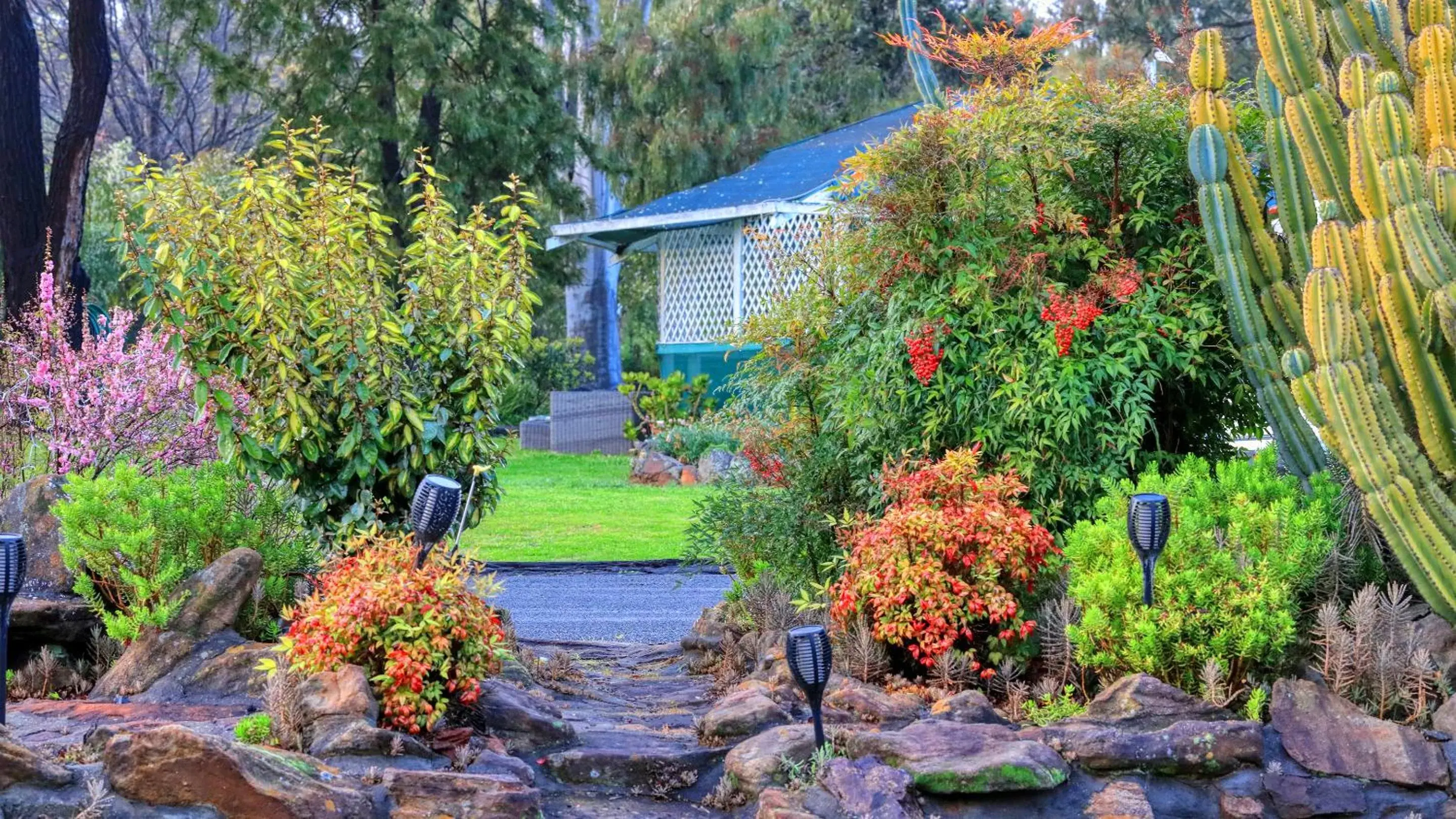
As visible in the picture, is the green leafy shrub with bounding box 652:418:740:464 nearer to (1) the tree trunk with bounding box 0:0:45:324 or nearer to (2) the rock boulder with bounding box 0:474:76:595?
(1) the tree trunk with bounding box 0:0:45:324

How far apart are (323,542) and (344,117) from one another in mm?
14461

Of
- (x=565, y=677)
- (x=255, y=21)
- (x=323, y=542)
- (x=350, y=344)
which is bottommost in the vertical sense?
(x=565, y=677)

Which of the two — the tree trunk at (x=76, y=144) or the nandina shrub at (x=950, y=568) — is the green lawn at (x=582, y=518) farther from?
the tree trunk at (x=76, y=144)

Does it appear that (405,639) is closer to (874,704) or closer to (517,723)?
(517,723)

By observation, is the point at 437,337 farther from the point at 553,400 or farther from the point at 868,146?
the point at 553,400

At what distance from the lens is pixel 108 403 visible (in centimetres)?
884

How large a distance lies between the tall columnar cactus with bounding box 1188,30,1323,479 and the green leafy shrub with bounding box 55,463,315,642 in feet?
15.1

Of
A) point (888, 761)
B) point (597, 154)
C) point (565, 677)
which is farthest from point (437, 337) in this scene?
point (597, 154)

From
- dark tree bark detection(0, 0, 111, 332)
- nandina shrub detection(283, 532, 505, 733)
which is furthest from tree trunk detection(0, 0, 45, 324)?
nandina shrub detection(283, 532, 505, 733)

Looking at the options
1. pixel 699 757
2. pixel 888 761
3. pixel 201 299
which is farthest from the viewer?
pixel 201 299

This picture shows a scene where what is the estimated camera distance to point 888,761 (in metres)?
4.90

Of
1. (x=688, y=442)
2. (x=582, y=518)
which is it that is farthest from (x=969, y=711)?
(x=688, y=442)

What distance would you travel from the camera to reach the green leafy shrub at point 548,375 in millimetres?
24156

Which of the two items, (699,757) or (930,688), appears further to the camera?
(930,688)
